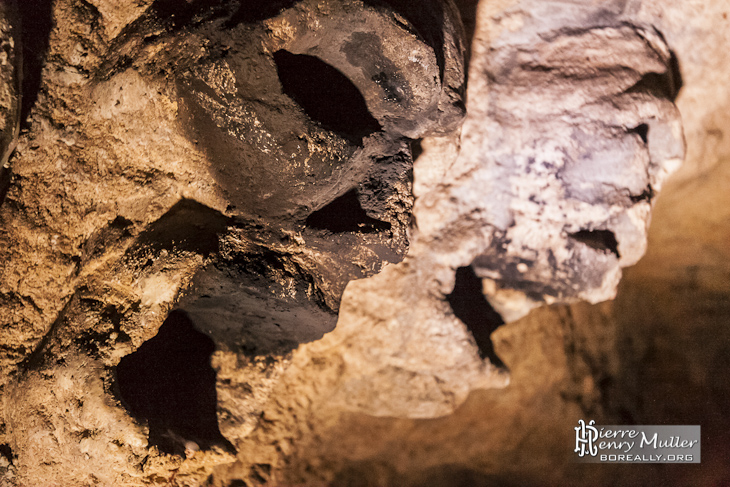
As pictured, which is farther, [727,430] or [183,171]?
[727,430]

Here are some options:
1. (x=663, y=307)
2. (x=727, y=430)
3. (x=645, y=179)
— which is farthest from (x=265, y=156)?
(x=727, y=430)

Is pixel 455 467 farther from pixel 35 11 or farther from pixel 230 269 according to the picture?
pixel 35 11

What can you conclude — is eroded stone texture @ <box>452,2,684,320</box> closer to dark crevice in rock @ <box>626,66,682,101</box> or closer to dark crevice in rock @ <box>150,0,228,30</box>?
dark crevice in rock @ <box>626,66,682,101</box>

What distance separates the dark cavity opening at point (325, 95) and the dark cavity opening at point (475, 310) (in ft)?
2.20

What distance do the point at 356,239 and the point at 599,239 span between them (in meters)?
0.86

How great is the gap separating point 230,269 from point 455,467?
3.93ft

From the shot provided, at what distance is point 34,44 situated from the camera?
43.9 inches

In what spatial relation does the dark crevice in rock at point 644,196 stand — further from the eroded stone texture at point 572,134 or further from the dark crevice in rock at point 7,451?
the dark crevice in rock at point 7,451

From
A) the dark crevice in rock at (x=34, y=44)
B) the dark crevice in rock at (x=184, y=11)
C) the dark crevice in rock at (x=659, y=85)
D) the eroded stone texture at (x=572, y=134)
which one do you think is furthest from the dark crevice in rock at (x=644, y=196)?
the dark crevice in rock at (x=34, y=44)

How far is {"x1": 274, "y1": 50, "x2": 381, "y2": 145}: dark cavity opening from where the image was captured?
Result: 101 centimetres

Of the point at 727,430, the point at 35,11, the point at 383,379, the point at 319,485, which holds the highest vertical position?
the point at 35,11

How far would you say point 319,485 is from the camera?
1.61m

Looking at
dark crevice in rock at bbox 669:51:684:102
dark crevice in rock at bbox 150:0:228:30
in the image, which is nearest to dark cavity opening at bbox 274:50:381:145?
dark crevice in rock at bbox 150:0:228:30

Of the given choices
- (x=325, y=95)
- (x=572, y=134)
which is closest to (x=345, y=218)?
(x=325, y=95)
